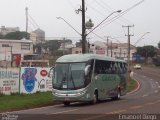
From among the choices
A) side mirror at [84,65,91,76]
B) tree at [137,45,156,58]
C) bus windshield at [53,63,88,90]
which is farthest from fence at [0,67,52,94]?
tree at [137,45,156,58]

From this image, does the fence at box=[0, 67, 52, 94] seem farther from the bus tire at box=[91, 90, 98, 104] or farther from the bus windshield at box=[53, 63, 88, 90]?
the bus tire at box=[91, 90, 98, 104]

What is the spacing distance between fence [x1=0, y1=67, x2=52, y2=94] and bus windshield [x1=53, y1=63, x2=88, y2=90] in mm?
7002

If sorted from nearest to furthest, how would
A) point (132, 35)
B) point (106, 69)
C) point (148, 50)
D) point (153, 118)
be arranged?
point (153, 118) → point (106, 69) → point (132, 35) → point (148, 50)

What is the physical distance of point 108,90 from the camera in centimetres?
3472

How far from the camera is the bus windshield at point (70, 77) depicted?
97.2 feet

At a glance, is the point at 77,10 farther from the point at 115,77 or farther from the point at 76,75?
the point at 76,75

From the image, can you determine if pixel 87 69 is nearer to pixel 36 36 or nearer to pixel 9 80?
pixel 9 80

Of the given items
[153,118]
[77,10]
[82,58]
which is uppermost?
[77,10]

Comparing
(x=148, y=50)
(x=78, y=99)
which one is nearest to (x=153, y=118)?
(x=78, y=99)

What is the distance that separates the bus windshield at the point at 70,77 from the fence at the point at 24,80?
7.00 meters

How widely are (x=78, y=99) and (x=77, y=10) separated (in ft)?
59.4

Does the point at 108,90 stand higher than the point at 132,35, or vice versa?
the point at 132,35

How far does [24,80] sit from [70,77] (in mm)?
9646

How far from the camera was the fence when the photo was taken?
119 feet
